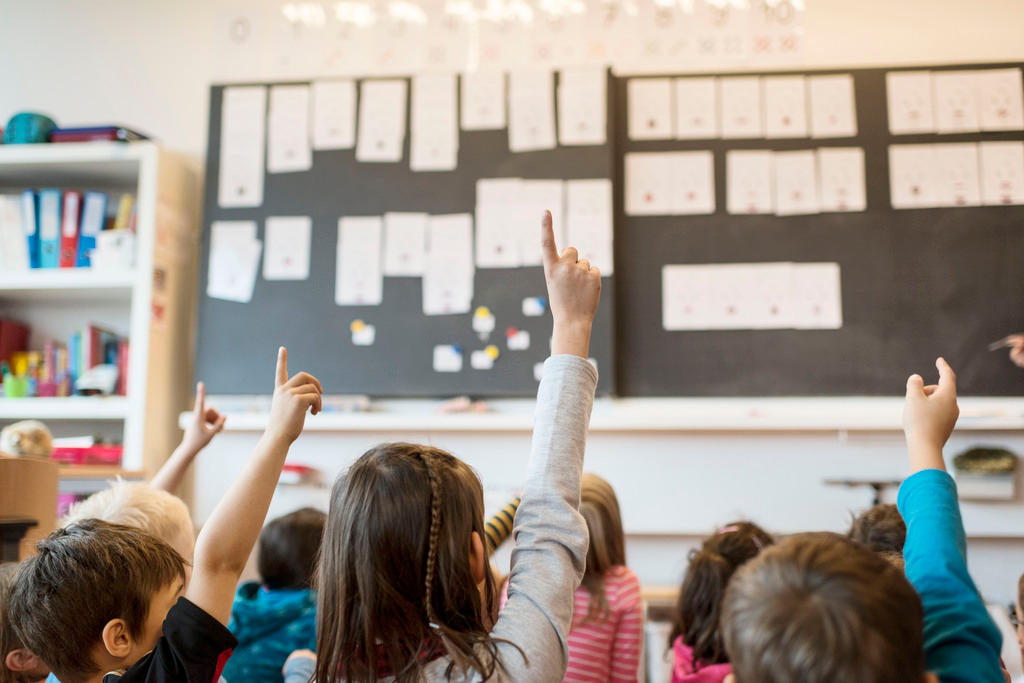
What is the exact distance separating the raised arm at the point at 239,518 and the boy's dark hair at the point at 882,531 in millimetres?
1093

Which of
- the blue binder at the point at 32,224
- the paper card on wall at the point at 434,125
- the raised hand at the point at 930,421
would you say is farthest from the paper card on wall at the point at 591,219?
the raised hand at the point at 930,421

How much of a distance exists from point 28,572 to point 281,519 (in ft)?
3.35

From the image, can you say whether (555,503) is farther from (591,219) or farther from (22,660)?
(591,219)

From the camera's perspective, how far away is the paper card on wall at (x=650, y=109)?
3.42 meters

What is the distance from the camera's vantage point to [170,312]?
3.62 m

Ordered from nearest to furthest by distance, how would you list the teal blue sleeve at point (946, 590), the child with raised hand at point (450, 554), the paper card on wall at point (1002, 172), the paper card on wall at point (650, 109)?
the teal blue sleeve at point (946, 590), the child with raised hand at point (450, 554), the paper card on wall at point (1002, 172), the paper card on wall at point (650, 109)

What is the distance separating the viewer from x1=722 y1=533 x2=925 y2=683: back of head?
0.71 m

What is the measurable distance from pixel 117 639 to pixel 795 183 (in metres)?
2.81

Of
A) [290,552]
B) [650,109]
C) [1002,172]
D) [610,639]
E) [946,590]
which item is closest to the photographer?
[946,590]

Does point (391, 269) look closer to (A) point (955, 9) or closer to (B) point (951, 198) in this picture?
(B) point (951, 198)

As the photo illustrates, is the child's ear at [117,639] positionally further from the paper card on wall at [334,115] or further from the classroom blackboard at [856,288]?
the paper card on wall at [334,115]

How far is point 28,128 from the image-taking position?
3611mm

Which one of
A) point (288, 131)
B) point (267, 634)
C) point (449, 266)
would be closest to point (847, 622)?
point (267, 634)

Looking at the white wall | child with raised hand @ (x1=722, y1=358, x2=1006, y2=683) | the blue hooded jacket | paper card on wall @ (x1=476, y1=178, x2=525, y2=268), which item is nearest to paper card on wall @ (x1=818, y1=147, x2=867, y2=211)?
the white wall
